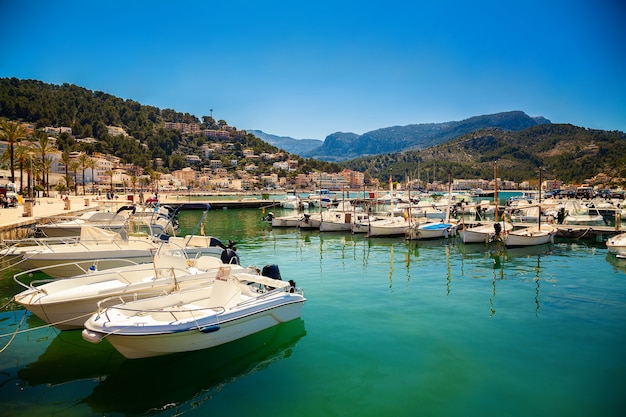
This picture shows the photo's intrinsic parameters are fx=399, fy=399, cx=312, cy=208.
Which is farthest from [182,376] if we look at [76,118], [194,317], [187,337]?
[76,118]

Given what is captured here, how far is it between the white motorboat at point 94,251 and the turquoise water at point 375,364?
1548mm

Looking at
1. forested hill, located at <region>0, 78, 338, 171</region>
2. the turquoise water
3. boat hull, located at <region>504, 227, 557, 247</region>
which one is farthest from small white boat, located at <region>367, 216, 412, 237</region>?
forested hill, located at <region>0, 78, 338, 171</region>

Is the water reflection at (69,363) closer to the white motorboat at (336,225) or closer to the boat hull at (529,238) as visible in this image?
the boat hull at (529,238)

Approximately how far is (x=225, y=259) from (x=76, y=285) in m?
4.98

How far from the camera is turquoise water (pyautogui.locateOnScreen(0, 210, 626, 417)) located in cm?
767

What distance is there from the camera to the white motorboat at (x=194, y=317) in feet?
26.2

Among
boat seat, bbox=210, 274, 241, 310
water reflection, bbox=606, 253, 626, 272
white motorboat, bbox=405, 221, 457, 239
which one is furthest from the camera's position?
white motorboat, bbox=405, 221, 457, 239

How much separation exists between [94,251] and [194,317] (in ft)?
30.5

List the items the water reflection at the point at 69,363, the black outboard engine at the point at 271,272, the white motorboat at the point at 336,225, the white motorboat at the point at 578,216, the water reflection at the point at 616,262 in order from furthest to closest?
the white motorboat at the point at 578,216 → the white motorboat at the point at 336,225 → the water reflection at the point at 616,262 → the black outboard engine at the point at 271,272 → the water reflection at the point at 69,363

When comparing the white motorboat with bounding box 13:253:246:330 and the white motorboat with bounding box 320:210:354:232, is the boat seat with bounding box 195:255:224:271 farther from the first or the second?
the white motorboat with bounding box 320:210:354:232

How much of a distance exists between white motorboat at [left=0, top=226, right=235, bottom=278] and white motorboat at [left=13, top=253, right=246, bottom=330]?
1818 mm

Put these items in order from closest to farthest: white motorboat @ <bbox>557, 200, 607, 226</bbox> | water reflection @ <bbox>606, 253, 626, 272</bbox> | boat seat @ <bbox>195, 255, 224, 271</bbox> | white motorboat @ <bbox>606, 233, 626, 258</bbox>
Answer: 1. boat seat @ <bbox>195, 255, 224, 271</bbox>
2. water reflection @ <bbox>606, 253, 626, 272</bbox>
3. white motorboat @ <bbox>606, 233, 626, 258</bbox>
4. white motorboat @ <bbox>557, 200, 607, 226</bbox>

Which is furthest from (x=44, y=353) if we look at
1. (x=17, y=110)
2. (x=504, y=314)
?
(x=17, y=110)

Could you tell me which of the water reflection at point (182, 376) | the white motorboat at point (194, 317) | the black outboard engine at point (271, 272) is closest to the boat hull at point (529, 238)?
the black outboard engine at point (271, 272)
